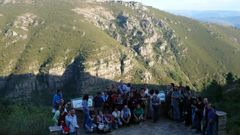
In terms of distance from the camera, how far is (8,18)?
185 meters

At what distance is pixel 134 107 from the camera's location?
19609 mm

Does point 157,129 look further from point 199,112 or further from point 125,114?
point 199,112

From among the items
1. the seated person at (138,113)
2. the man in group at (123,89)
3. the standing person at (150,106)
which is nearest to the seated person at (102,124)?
the seated person at (138,113)

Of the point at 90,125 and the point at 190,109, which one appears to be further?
the point at 190,109

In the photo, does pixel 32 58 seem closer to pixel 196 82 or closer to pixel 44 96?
pixel 44 96

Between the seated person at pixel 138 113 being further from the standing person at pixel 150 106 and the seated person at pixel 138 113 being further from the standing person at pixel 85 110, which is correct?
the standing person at pixel 85 110

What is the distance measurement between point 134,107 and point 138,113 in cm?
39

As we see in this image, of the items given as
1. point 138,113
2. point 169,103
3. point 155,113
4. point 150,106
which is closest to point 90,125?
point 138,113

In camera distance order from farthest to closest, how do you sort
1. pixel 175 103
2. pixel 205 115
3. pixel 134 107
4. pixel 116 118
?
pixel 175 103 < pixel 134 107 < pixel 116 118 < pixel 205 115

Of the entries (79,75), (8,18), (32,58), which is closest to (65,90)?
(79,75)

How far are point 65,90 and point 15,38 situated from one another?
3760 cm

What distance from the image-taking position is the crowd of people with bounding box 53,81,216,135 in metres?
18.2

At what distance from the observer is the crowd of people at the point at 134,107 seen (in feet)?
59.7

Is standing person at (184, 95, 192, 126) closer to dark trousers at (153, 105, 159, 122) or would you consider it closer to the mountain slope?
dark trousers at (153, 105, 159, 122)
